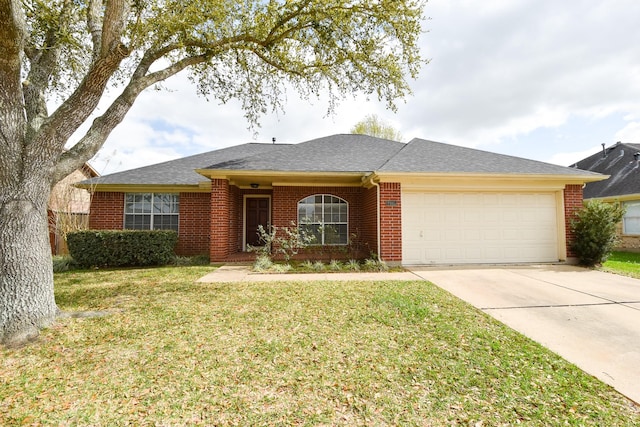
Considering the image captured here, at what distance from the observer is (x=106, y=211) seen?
35.8 ft

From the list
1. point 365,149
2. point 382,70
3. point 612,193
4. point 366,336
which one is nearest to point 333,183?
point 365,149

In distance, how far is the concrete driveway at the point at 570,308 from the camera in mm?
3078

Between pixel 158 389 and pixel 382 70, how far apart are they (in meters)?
8.27

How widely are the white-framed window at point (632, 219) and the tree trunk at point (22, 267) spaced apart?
2074 cm

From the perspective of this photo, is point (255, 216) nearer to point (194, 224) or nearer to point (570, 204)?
point (194, 224)

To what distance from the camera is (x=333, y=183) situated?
10.6m

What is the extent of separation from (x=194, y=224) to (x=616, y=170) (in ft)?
73.8

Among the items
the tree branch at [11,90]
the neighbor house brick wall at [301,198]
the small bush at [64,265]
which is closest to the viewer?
the tree branch at [11,90]

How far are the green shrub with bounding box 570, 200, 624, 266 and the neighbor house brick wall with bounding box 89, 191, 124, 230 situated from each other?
52.4 ft

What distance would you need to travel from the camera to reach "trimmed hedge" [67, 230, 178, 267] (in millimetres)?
8797

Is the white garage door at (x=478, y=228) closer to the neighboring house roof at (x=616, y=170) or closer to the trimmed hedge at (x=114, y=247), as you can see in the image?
the trimmed hedge at (x=114, y=247)

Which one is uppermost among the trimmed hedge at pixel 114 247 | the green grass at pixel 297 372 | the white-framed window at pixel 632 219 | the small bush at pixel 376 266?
the white-framed window at pixel 632 219

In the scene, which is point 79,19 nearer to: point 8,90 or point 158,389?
point 8,90

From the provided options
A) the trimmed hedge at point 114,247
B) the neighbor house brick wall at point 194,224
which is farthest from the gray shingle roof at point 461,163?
the trimmed hedge at point 114,247
